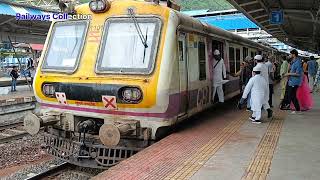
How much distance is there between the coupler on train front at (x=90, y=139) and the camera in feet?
22.3

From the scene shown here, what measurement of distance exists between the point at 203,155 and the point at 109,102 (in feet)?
5.89

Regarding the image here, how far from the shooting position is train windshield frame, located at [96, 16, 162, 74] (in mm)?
6996

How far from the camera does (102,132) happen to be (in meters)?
6.26

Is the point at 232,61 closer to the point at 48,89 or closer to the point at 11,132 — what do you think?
the point at 48,89

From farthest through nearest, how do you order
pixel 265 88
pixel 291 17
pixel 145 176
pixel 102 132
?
pixel 291 17 → pixel 265 88 → pixel 102 132 → pixel 145 176

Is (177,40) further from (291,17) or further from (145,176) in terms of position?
(291,17)

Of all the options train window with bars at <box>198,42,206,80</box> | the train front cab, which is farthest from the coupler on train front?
train window with bars at <box>198,42,206,80</box>

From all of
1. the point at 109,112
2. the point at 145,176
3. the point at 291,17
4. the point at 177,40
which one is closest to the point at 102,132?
the point at 109,112

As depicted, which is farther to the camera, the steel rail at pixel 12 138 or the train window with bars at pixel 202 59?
the steel rail at pixel 12 138

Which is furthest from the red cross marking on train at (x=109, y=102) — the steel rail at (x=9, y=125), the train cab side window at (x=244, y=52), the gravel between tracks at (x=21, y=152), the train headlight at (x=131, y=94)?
the train cab side window at (x=244, y=52)

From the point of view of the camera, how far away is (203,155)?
20.3 feet

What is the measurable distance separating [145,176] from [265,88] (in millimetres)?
4941

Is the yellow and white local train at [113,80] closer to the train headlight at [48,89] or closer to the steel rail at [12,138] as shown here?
the train headlight at [48,89]

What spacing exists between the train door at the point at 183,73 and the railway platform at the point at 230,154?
19.1 inches
